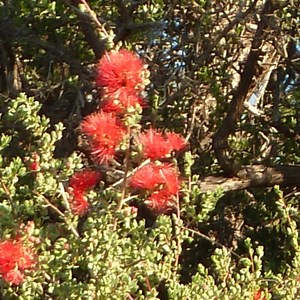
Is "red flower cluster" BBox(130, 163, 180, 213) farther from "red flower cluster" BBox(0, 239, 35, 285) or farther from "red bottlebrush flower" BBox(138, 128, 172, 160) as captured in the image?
"red flower cluster" BBox(0, 239, 35, 285)

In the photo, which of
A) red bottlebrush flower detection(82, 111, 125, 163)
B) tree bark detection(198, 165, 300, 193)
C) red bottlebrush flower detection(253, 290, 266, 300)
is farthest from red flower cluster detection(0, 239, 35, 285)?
tree bark detection(198, 165, 300, 193)

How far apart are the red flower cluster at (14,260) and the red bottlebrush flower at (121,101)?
56 cm

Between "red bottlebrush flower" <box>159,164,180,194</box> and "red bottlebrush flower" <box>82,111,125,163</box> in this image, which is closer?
"red bottlebrush flower" <box>82,111,125,163</box>

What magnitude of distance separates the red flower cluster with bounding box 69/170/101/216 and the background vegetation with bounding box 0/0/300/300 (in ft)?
0.14

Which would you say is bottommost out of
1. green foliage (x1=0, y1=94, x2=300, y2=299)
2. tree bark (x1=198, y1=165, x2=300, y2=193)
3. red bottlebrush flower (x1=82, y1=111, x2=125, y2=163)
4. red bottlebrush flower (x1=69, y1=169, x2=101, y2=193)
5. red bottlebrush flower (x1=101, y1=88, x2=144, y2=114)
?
tree bark (x1=198, y1=165, x2=300, y2=193)

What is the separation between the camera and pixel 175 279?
3.26m

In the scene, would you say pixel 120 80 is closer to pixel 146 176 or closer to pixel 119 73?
pixel 119 73

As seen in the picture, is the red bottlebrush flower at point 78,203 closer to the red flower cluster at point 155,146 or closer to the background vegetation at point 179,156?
the background vegetation at point 179,156

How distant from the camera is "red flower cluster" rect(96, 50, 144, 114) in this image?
281 centimetres

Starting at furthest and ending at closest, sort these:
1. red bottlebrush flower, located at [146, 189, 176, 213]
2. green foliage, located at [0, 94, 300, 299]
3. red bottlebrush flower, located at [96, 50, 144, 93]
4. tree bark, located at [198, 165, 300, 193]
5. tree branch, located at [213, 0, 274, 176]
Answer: tree bark, located at [198, 165, 300, 193], tree branch, located at [213, 0, 274, 176], red bottlebrush flower, located at [146, 189, 176, 213], green foliage, located at [0, 94, 300, 299], red bottlebrush flower, located at [96, 50, 144, 93]

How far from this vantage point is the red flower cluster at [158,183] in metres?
2.97

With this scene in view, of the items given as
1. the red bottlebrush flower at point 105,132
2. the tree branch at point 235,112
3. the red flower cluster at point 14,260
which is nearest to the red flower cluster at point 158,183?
the red bottlebrush flower at point 105,132

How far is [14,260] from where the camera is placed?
2.92 metres

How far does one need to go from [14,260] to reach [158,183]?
55 centimetres
